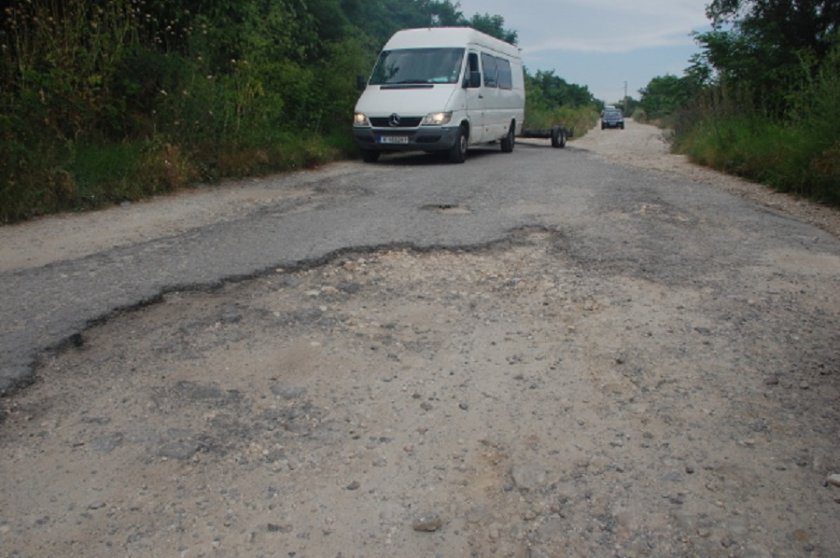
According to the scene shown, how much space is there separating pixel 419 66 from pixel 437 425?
10848mm

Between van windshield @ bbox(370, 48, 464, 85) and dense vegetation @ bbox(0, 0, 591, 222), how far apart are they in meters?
1.48

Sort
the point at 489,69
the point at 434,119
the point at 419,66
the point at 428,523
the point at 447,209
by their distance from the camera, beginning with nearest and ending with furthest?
the point at 428,523, the point at 447,209, the point at 434,119, the point at 419,66, the point at 489,69

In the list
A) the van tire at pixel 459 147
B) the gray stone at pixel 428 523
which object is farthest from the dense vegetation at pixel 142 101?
the gray stone at pixel 428 523

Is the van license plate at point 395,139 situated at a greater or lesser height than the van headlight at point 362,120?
lesser

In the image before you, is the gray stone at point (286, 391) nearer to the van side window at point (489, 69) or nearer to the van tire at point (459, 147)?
the van tire at point (459, 147)

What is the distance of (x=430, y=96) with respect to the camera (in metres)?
12.1

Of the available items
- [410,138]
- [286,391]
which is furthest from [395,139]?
[286,391]

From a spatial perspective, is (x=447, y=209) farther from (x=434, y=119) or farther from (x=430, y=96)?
(x=430, y=96)

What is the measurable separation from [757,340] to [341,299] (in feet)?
7.72

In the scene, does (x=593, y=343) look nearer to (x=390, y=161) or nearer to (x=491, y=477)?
(x=491, y=477)

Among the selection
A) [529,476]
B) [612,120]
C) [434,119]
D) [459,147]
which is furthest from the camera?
[612,120]

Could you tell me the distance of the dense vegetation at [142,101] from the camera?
7512 mm

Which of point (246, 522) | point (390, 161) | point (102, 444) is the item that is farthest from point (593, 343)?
point (390, 161)

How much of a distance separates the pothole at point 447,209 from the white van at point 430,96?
15.9ft
